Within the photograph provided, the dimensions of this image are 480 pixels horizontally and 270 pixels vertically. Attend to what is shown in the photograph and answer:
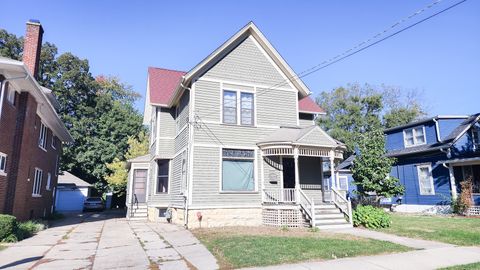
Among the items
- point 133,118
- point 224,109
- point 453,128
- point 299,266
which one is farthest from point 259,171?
point 133,118

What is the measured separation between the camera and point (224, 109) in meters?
15.4

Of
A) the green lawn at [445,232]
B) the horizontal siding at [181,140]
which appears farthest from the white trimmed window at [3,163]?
the green lawn at [445,232]

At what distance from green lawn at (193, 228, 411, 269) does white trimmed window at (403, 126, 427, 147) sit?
51.6 ft

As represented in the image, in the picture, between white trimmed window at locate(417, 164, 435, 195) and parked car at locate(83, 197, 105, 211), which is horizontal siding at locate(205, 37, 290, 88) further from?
parked car at locate(83, 197, 105, 211)

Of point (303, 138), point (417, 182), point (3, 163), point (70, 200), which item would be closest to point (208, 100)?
point (303, 138)

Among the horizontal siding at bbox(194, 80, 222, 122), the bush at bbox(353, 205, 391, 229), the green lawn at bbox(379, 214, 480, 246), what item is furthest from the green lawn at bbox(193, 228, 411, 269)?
the horizontal siding at bbox(194, 80, 222, 122)

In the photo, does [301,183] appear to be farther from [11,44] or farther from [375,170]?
[11,44]

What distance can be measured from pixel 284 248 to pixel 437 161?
1683cm

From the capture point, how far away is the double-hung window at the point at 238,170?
14.6m

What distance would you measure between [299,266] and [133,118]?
37.8 m

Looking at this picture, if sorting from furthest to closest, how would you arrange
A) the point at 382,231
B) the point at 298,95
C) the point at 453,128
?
the point at 453,128 → the point at 298,95 → the point at 382,231

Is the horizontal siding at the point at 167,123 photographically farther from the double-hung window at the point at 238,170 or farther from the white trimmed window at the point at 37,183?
the white trimmed window at the point at 37,183

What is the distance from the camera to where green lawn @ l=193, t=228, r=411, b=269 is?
25.6 feet

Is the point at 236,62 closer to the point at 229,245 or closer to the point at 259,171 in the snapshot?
the point at 259,171
